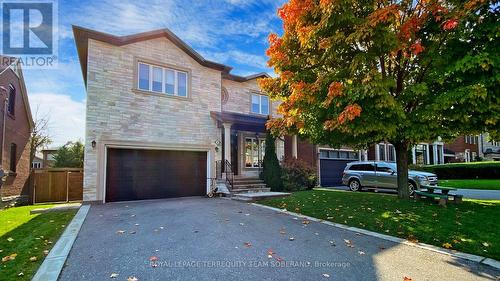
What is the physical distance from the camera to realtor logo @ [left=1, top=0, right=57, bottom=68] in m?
10.4

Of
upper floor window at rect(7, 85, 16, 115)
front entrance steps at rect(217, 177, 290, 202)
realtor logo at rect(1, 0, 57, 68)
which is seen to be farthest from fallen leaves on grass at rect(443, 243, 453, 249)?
upper floor window at rect(7, 85, 16, 115)

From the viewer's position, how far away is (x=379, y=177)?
1560 centimetres

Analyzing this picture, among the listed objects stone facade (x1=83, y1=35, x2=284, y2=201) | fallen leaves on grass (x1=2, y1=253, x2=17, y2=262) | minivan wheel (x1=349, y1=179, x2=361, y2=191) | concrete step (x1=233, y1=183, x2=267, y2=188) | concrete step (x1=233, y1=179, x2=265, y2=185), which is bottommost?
minivan wheel (x1=349, y1=179, x2=361, y2=191)

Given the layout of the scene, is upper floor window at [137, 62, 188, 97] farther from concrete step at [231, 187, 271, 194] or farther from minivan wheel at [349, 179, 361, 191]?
minivan wheel at [349, 179, 361, 191]

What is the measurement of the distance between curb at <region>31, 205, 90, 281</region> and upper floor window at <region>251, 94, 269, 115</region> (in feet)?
40.4

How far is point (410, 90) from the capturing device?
775 centimetres

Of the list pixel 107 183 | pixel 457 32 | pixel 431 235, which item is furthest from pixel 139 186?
pixel 457 32

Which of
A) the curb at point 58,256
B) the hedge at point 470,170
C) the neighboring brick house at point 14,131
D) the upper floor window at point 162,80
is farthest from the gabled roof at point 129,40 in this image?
the hedge at point 470,170

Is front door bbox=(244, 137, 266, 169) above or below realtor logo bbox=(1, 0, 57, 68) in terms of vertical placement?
below

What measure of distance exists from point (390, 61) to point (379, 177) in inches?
321

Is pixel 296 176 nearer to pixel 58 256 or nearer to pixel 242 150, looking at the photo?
pixel 242 150

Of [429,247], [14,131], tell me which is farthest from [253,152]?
[14,131]

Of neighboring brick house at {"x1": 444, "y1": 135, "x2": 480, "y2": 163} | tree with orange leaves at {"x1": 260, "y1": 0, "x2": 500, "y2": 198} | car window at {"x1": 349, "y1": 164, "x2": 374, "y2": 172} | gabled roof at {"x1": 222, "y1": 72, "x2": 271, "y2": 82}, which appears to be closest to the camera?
tree with orange leaves at {"x1": 260, "y1": 0, "x2": 500, "y2": 198}

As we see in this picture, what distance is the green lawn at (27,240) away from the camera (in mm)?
4172
